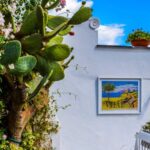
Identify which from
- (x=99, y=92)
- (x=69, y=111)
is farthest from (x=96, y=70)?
(x=69, y=111)

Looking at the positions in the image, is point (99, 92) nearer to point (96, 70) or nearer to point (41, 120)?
point (96, 70)

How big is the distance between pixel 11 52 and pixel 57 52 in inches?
26.0

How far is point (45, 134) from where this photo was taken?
648cm

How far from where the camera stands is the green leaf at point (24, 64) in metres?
4.49

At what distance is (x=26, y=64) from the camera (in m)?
4.52

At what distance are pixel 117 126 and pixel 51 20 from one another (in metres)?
3.97

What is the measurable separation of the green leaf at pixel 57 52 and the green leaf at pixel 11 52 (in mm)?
547

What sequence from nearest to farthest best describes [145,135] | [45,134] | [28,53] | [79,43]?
[28,53], [145,135], [45,134], [79,43]

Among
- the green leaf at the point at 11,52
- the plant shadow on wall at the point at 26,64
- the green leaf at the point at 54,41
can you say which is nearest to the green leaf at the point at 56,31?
the plant shadow on wall at the point at 26,64

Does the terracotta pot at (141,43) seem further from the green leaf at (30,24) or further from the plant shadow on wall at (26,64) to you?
the green leaf at (30,24)

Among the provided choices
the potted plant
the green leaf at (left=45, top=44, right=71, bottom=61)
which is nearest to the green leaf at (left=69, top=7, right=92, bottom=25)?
the green leaf at (left=45, top=44, right=71, bottom=61)

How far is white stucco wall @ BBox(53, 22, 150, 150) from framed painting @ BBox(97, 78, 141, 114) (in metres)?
0.09

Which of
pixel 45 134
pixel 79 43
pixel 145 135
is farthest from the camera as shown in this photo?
pixel 79 43

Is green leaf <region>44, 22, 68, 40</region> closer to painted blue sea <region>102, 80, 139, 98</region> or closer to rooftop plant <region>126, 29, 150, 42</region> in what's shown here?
painted blue sea <region>102, 80, 139, 98</region>
